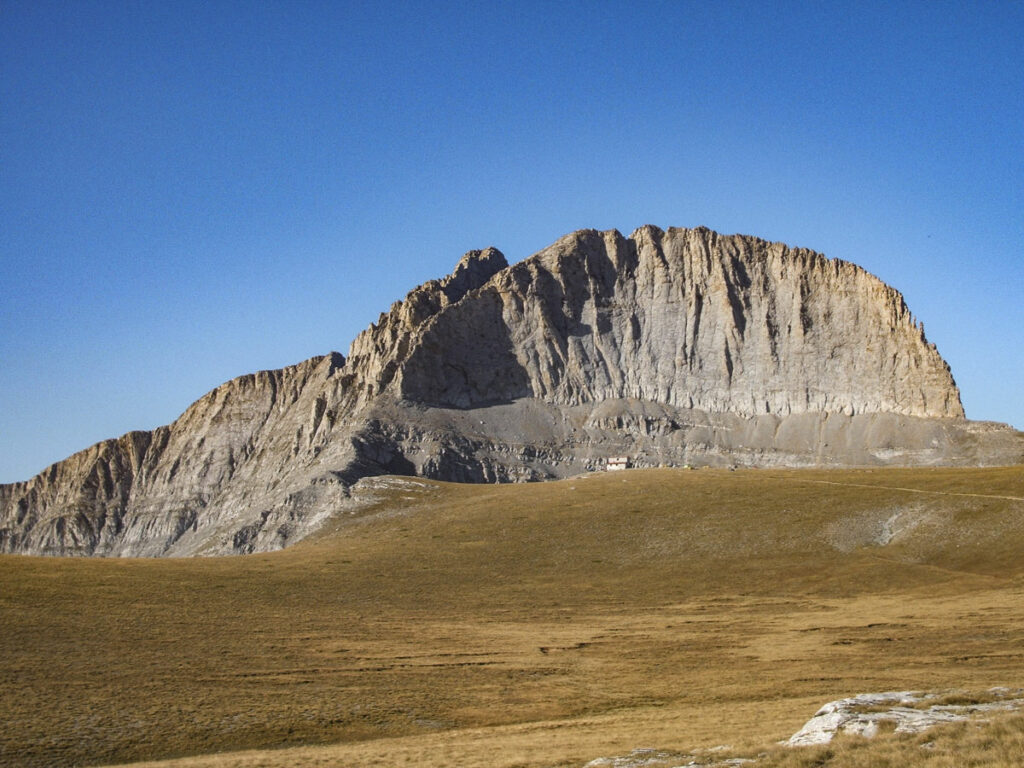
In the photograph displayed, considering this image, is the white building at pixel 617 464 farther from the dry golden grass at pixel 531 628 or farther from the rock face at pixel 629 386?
the dry golden grass at pixel 531 628

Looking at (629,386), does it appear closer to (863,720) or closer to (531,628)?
(531,628)

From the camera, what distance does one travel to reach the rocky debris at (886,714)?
72.9 feet

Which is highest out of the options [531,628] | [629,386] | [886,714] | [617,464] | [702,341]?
[702,341]

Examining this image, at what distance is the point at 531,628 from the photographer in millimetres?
58344

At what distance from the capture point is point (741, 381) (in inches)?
7096

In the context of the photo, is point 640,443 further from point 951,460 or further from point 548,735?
point 548,735

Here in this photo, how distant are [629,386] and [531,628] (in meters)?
128

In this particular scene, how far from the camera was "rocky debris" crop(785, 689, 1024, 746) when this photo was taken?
72.9ft

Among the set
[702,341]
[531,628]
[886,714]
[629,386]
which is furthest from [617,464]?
[886,714]

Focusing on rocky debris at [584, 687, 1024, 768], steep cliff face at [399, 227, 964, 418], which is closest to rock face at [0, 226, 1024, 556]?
steep cliff face at [399, 227, 964, 418]

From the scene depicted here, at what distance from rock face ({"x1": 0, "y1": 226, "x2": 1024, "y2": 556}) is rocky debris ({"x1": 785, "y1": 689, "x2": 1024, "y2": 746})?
117051mm

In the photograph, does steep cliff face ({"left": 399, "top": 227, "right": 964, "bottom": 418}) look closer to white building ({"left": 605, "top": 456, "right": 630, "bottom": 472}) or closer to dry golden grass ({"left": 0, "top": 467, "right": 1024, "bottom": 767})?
white building ({"left": 605, "top": 456, "right": 630, "bottom": 472})

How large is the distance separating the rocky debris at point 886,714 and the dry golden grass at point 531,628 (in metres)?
2.06

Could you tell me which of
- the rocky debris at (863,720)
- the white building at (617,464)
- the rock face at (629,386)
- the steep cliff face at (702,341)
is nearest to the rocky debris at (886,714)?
the rocky debris at (863,720)
